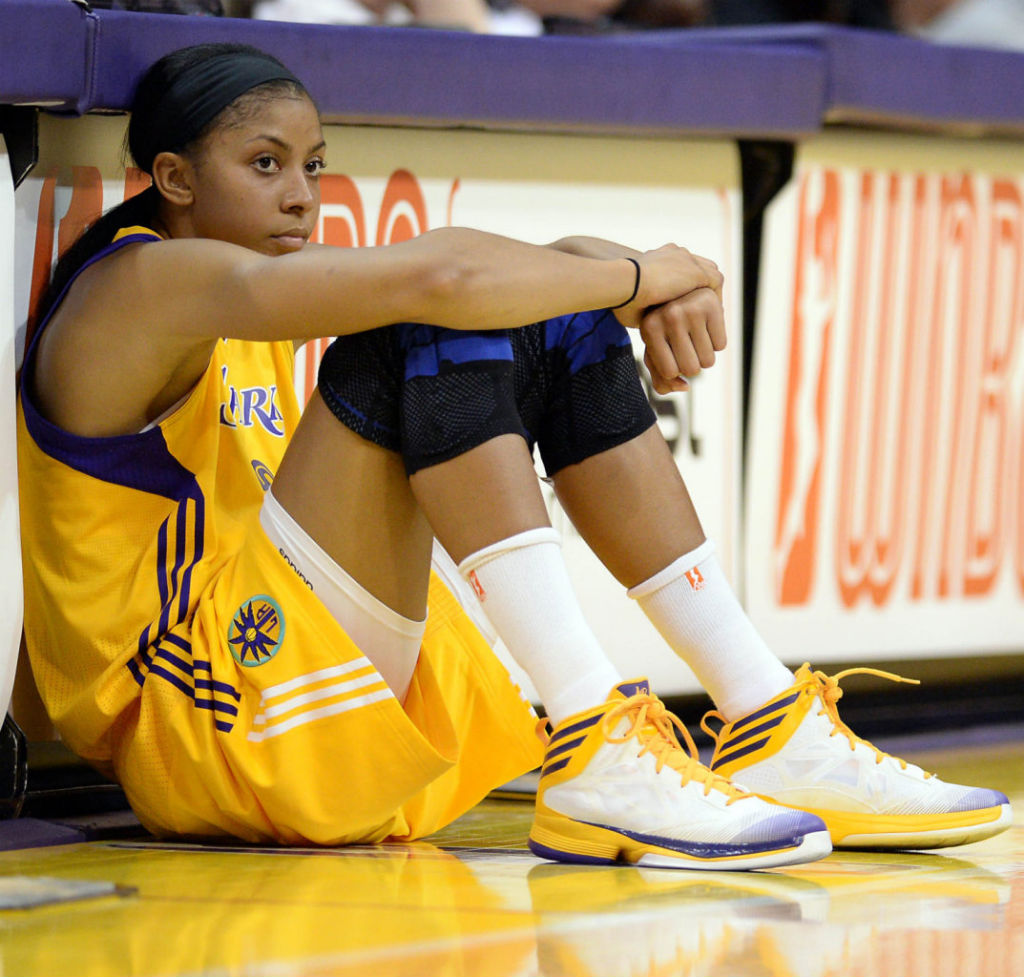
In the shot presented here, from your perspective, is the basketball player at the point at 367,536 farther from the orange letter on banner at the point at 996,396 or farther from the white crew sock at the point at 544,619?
the orange letter on banner at the point at 996,396

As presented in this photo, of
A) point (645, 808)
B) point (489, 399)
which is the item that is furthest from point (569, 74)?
point (645, 808)

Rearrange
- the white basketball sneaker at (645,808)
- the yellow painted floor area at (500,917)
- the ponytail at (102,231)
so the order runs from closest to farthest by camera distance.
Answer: the yellow painted floor area at (500,917)
the white basketball sneaker at (645,808)
the ponytail at (102,231)

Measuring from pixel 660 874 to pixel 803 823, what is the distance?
0.41 ft

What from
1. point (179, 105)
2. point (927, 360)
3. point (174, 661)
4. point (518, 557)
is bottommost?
point (174, 661)

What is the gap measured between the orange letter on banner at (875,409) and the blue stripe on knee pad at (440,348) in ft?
3.47

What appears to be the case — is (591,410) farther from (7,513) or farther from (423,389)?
(7,513)

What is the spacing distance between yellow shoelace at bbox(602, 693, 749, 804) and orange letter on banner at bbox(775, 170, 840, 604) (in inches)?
35.8

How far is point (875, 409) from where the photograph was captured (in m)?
2.44

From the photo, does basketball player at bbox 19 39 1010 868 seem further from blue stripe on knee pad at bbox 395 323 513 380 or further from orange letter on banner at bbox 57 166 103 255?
orange letter on banner at bbox 57 166 103 255

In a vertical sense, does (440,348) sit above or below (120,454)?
above

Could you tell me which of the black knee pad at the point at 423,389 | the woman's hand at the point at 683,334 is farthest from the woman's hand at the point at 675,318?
the black knee pad at the point at 423,389

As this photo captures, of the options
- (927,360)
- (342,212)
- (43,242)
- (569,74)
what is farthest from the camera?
(927,360)

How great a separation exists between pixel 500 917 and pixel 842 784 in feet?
1.43

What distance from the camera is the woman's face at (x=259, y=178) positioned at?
160 cm
